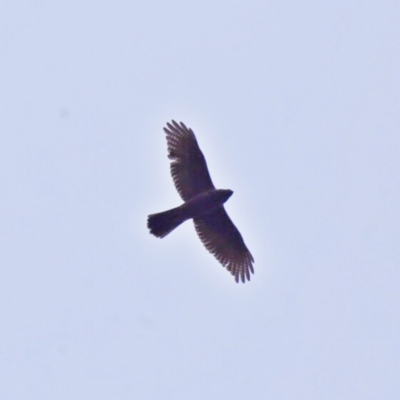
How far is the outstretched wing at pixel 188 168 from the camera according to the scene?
83.0 ft

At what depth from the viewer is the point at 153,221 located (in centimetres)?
2434

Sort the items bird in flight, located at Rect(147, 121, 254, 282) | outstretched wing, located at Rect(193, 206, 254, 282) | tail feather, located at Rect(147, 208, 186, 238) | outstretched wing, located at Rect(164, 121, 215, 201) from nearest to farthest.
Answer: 1. tail feather, located at Rect(147, 208, 186, 238)
2. bird in flight, located at Rect(147, 121, 254, 282)
3. outstretched wing, located at Rect(164, 121, 215, 201)
4. outstretched wing, located at Rect(193, 206, 254, 282)

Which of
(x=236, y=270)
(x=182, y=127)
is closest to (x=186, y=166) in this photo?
(x=182, y=127)

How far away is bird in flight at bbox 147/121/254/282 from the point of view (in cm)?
2466

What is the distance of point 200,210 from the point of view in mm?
24984

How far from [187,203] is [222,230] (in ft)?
5.09

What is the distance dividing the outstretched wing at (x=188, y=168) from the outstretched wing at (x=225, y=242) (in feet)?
2.33

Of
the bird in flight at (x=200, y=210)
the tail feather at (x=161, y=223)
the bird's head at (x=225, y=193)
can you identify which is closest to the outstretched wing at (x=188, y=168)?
the bird in flight at (x=200, y=210)

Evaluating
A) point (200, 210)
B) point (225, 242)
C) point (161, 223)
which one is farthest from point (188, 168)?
point (225, 242)

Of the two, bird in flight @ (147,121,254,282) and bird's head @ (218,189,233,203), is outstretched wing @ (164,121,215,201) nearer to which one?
bird in flight @ (147,121,254,282)

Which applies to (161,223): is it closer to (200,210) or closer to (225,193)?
(200,210)

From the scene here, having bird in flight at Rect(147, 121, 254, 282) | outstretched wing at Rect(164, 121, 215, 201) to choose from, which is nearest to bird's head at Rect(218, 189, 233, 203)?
bird in flight at Rect(147, 121, 254, 282)

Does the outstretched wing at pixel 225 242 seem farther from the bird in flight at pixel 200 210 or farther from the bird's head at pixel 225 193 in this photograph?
the bird's head at pixel 225 193

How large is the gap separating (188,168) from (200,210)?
1.04 metres
